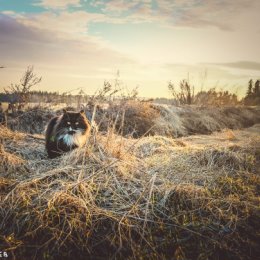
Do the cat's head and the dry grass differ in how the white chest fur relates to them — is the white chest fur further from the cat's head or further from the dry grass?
the dry grass

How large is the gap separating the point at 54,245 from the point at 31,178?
3.97 feet

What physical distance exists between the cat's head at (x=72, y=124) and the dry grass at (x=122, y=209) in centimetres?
59

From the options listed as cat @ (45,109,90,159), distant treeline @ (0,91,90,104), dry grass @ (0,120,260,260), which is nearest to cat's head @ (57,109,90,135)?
cat @ (45,109,90,159)

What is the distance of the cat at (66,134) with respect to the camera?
4.87 m

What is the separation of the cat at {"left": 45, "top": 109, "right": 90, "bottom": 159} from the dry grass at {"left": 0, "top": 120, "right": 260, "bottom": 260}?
33 centimetres

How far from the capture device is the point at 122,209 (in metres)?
3.30

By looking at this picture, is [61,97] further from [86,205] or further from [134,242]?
[134,242]

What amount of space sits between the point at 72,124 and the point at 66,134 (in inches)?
7.5

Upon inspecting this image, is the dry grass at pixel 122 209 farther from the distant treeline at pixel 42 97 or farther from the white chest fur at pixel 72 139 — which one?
the distant treeline at pixel 42 97

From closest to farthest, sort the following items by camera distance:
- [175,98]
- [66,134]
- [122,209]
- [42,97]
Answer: [122,209] → [66,134] → [42,97] → [175,98]

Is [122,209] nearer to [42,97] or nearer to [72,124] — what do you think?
[72,124]

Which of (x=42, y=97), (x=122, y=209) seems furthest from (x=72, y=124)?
(x=42, y=97)

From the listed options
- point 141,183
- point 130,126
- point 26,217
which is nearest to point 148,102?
point 130,126

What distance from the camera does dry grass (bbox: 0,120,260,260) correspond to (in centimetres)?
271
